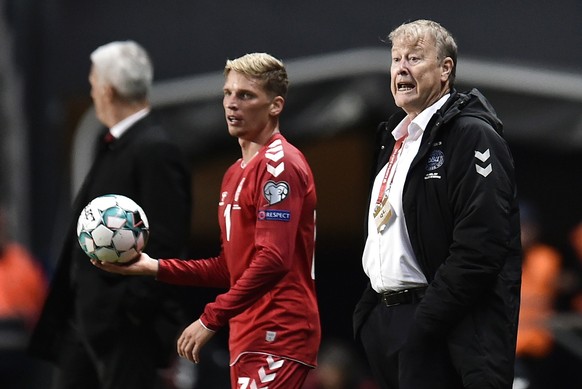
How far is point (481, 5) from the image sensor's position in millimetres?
12234

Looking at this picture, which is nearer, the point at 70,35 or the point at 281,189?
the point at 281,189

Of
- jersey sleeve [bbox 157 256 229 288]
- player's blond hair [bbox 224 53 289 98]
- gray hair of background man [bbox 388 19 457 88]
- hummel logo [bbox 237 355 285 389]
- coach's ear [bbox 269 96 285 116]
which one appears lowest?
hummel logo [bbox 237 355 285 389]

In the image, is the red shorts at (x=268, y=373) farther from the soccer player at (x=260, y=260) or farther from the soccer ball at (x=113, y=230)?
the soccer ball at (x=113, y=230)

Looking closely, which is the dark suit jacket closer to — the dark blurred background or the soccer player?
the soccer player

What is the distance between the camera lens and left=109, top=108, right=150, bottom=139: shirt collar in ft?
22.3

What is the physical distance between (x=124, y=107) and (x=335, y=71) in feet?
14.9

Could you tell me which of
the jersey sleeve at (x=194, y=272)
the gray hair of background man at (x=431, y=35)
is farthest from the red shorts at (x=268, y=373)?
the gray hair of background man at (x=431, y=35)

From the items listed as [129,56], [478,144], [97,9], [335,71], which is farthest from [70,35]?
[478,144]

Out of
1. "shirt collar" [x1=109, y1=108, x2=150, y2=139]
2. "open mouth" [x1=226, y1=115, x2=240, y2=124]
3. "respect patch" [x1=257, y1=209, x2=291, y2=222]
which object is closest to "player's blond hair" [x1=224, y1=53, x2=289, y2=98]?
"open mouth" [x1=226, y1=115, x2=240, y2=124]

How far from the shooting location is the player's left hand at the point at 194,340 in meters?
5.50

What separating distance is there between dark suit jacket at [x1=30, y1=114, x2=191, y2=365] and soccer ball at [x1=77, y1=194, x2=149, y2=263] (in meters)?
0.71

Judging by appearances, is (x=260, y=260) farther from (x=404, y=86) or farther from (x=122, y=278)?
(x=122, y=278)

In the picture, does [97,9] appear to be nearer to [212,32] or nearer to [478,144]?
[212,32]

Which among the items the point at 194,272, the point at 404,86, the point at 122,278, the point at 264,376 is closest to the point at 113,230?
the point at 194,272
